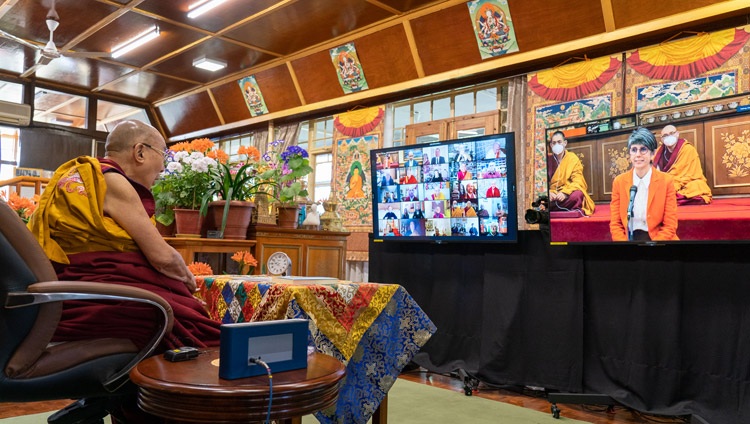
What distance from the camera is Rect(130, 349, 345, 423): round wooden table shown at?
3.69ft

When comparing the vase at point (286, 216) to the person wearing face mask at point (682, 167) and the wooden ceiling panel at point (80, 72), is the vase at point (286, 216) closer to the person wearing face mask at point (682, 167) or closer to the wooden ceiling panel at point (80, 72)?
the person wearing face mask at point (682, 167)

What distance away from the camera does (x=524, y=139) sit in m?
4.70

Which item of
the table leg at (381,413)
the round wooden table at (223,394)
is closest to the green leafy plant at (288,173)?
the table leg at (381,413)

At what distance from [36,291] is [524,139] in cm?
409

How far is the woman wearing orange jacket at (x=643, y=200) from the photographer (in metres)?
3.03

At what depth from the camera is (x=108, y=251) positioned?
1626 mm

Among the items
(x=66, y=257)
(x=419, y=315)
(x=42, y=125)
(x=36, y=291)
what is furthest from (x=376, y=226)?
(x=42, y=125)

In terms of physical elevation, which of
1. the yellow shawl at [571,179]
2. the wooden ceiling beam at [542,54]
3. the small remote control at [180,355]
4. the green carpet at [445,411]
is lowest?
the green carpet at [445,411]

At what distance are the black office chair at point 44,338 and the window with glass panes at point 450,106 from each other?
4055 mm

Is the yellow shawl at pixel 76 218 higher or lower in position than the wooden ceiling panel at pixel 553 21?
lower

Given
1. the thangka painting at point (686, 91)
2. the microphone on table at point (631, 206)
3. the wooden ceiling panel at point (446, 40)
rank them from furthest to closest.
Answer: the wooden ceiling panel at point (446, 40)
the thangka painting at point (686, 91)
the microphone on table at point (631, 206)

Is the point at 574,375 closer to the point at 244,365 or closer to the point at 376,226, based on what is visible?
the point at 376,226

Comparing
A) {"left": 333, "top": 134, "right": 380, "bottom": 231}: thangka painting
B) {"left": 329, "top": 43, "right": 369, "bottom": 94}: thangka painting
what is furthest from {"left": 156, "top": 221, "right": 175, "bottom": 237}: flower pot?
{"left": 329, "top": 43, "right": 369, "bottom": 94}: thangka painting

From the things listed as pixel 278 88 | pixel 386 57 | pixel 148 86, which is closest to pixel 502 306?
pixel 386 57
